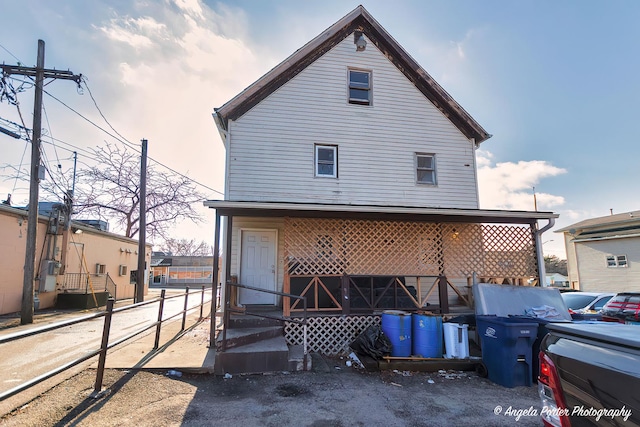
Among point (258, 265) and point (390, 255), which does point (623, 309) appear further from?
point (258, 265)

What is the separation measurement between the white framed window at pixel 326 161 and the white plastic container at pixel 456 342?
5.21 meters

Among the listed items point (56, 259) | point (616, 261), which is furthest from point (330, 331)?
point (616, 261)

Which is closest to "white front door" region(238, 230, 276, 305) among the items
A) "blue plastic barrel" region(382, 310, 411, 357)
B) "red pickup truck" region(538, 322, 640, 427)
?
"blue plastic barrel" region(382, 310, 411, 357)

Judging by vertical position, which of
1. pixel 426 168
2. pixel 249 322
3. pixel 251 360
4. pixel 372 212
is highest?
pixel 426 168

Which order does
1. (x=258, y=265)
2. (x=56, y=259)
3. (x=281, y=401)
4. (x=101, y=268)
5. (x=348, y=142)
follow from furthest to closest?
(x=101, y=268) → (x=56, y=259) → (x=348, y=142) → (x=258, y=265) → (x=281, y=401)

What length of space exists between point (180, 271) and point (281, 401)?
4155cm

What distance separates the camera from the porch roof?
7.24m

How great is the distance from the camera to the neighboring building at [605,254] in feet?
59.6

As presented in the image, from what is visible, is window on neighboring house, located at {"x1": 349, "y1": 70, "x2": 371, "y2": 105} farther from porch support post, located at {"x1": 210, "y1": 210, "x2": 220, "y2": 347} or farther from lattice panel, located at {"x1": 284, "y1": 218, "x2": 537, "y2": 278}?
porch support post, located at {"x1": 210, "y1": 210, "x2": 220, "y2": 347}

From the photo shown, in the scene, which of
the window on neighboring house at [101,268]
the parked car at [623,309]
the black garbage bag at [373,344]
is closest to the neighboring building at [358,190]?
the black garbage bag at [373,344]

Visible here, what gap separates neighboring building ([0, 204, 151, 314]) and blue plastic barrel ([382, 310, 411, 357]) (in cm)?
1382

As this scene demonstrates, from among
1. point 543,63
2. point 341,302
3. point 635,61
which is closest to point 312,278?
point 341,302

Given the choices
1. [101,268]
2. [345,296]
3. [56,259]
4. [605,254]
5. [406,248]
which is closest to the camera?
[345,296]

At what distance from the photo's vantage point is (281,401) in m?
4.65
